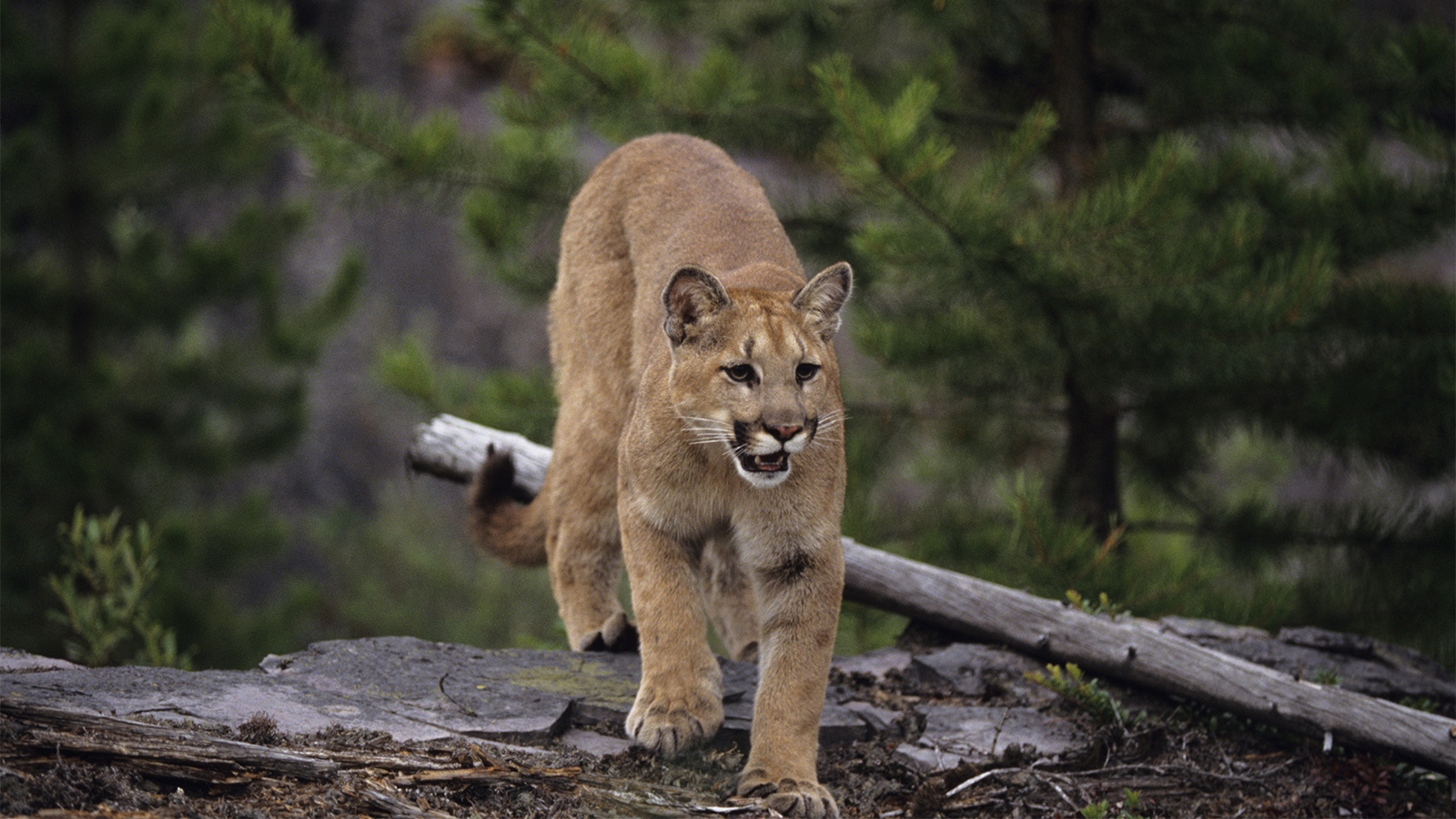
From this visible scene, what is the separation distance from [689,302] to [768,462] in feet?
2.08

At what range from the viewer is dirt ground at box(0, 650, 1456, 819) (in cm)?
297

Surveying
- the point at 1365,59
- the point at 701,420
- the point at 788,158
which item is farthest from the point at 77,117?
the point at 1365,59

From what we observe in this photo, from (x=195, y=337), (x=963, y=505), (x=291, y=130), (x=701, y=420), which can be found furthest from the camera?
(x=195, y=337)

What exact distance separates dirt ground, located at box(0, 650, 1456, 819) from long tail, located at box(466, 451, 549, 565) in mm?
1568

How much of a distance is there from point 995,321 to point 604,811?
4.98 meters

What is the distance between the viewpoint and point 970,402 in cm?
794

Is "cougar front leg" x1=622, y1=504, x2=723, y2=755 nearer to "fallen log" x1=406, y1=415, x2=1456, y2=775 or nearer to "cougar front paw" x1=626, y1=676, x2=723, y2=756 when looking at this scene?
"cougar front paw" x1=626, y1=676, x2=723, y2=756

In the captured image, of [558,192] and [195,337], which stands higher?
[558,192]

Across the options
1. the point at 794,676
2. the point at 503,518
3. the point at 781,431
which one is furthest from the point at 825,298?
the point at 503,518

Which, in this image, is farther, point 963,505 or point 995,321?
point 963,505

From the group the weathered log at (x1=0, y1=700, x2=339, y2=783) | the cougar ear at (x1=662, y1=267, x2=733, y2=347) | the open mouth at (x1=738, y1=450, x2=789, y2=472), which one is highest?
the cougar ear at (x1=662, y1=267, x2=733, y2=347)

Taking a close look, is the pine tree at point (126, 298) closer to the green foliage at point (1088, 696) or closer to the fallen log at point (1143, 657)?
the fallen log at point (1143, 657)

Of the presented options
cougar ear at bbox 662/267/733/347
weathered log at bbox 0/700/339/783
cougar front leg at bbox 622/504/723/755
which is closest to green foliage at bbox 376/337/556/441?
cougar front leg at bbox 622/504/723/755

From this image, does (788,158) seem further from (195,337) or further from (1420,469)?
(195,337)
